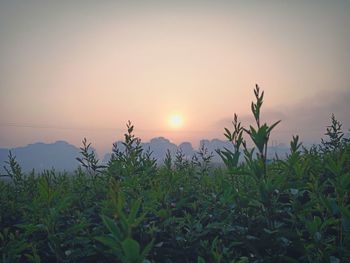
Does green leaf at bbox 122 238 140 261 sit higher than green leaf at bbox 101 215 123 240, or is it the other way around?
green leaf at bbox 101 215 123 240

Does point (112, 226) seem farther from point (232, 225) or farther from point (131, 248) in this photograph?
point (232, 225)

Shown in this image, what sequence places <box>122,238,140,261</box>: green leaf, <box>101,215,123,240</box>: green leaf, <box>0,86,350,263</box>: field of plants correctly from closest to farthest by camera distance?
<box>122,238,140,261</box>: green leaf
<box>101,215,123,240</box>: green leaf
<box>0,86,350,263</box>: field of plants

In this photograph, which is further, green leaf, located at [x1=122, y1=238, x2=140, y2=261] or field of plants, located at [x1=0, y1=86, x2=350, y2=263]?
field of plants, located at [x1=0, y1=86, x2=350, y2=263]

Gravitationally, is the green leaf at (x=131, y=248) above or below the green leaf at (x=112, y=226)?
below

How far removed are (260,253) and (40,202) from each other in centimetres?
253

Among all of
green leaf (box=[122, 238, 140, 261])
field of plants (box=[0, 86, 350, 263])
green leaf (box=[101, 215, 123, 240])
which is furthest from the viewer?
field of plants (box=[0, 86, 350, 263])

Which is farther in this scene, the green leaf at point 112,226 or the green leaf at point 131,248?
the green leaf at point 112,226

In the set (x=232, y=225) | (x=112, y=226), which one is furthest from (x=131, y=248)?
(x=232, y=225)

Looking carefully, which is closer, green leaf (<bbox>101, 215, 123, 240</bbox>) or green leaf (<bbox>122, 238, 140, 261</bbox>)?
green leaf (<bbox>122, 238, 140, 261</bbox>)

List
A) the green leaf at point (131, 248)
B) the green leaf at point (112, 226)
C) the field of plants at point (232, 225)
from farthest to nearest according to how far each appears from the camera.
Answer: the field of plants at point (232, 225), the green leaf at point (112, 226), the green leaf at point (131, 248)

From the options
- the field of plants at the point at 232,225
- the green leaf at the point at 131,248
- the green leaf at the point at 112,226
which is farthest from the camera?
the field of plants at the point at 232,225

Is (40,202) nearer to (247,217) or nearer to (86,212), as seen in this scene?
(86,212)

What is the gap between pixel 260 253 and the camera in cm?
307

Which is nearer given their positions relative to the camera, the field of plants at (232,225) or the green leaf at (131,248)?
the green leaf at (131,248)
